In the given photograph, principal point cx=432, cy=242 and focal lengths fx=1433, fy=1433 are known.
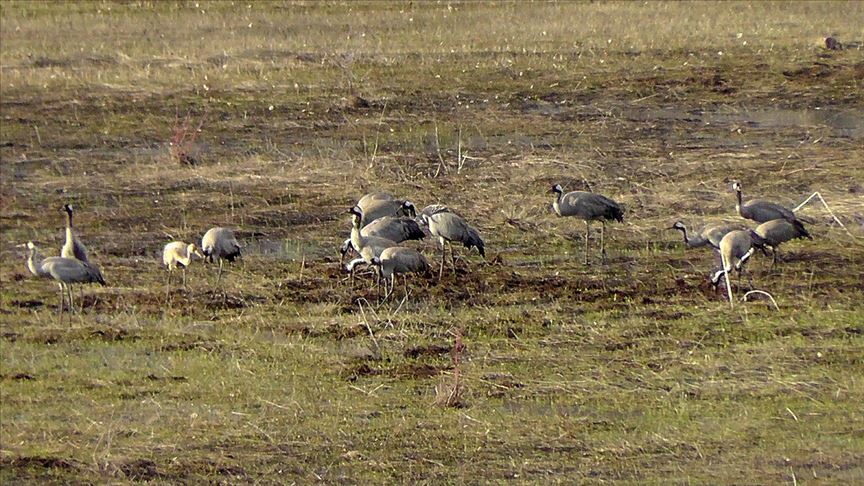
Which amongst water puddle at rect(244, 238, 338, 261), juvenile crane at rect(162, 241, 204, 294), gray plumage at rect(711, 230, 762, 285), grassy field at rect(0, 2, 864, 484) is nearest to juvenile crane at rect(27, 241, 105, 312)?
grassy field at rect(0, 2, 864, 484)

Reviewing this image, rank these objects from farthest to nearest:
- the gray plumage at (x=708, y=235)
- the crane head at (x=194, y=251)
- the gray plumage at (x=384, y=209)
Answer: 1. the gray plumage at (x=384, y=209)
2. the gray plumage at (x=708, y=235)
3. the crane head at (x=194, y=251)

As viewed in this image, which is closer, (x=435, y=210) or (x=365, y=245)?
(x=365, y=245)

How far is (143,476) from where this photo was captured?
7.28 metres

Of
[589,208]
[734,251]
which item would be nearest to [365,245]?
[589,208]

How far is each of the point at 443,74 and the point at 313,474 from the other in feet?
43.2

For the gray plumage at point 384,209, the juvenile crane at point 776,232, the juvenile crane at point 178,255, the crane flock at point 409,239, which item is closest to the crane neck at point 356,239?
the crane flock at point 409,239

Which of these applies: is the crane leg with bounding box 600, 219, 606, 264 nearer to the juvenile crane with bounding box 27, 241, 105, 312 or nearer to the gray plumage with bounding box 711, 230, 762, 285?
the gray plumage with bounding box 711, 230, 762, 285

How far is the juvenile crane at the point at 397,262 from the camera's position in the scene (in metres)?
10.3

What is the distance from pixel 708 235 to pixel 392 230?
96.2 inches

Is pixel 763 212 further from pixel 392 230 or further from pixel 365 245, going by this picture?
pixel 365 245

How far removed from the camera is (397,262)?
10.3 meters

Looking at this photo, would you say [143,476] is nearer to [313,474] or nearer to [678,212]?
[313,474]

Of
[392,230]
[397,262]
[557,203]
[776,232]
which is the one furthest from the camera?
[557,203]

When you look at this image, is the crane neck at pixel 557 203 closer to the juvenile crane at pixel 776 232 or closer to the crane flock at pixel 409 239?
the crane flock at pixel 409 239
